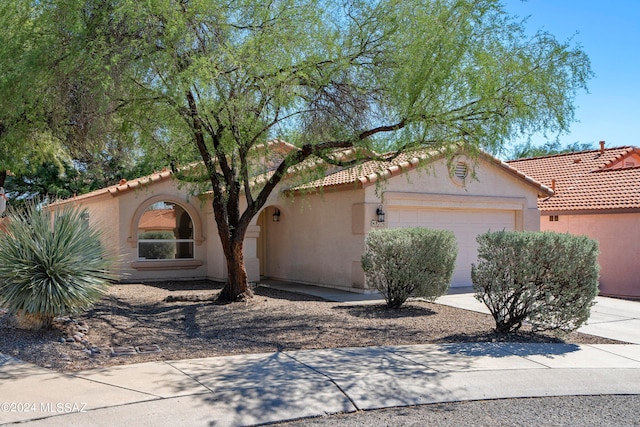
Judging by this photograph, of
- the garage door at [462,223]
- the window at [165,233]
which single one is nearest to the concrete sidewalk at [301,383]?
the garage door at [462,223]

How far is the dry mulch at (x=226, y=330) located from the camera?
26.3 feet

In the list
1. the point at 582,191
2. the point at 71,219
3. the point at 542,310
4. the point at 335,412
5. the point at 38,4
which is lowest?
the point at 335,412

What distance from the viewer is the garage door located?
634 inches

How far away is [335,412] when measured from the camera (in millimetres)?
5910

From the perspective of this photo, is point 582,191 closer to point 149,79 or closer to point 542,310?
point 542,310

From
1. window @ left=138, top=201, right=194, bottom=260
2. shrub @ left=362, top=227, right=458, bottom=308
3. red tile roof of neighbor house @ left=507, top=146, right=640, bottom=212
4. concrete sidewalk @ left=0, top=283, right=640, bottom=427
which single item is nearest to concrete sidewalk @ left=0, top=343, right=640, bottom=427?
concrete sidewalk @ left=0, top=283, right=640, bottom=427

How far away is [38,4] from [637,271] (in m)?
16.2

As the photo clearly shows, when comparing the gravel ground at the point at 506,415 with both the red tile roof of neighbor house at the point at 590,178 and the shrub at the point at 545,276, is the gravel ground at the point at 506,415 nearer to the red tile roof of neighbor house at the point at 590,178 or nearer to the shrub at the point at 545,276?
the shrub at the point at 545,276

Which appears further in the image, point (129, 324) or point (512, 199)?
point (512, 199)

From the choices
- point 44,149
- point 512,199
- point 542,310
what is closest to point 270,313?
point 542,310

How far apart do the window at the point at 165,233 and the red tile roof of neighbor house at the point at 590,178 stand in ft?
38.1

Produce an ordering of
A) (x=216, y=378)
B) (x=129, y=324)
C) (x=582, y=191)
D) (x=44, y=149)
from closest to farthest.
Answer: (x=216, y=378)
(x=129, y=324)
(x=44, y=149)
(x=582, y=191)

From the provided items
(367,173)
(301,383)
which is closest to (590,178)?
(367,173)

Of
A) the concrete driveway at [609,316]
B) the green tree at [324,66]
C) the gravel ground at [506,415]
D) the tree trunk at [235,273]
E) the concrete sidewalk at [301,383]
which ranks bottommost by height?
the gravel ground at [506,415]
